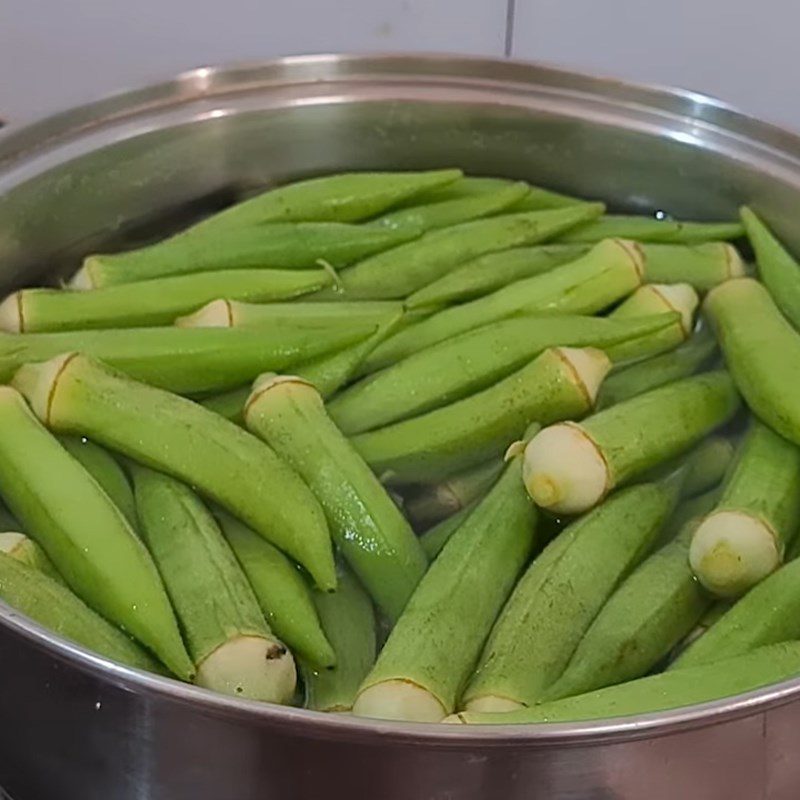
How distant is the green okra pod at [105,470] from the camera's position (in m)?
1.03

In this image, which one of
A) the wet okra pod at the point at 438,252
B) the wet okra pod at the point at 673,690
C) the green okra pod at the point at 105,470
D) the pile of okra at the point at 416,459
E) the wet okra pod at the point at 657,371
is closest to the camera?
the wet okra pod at the point at 673,690

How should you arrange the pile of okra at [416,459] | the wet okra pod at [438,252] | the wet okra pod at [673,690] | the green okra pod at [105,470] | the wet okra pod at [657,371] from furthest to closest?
the wet okra pod at [438,252]
the wet okra pod at [657,371]
the green okra pod at [105,470]
the pile of okra at [416,459]
the wet okra pod at [673,690]

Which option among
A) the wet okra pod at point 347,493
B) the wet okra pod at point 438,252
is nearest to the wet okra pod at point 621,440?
the wet okra pod at point 347,493

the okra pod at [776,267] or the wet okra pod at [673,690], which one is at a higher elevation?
the okra pod at [776,267]

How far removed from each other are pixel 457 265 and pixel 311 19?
1.47ft

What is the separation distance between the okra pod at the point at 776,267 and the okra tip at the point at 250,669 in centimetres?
59

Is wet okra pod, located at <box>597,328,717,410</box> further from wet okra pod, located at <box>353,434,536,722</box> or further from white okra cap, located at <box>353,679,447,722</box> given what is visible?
white okra cap, located at <box>353,679,447,722</box>

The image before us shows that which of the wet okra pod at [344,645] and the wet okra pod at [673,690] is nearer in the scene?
the wet okra pod at [673,690]

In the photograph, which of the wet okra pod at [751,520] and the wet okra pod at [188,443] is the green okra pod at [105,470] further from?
the wet okra pod at [751,520]

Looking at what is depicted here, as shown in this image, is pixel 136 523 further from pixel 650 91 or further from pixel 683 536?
pixel 650 91

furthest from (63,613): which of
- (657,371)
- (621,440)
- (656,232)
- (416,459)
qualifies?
(656,232)

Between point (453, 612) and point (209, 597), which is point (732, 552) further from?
point (209, 597)

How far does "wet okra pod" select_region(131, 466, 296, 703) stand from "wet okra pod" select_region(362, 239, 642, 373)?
0.23m

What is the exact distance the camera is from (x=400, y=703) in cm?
84
